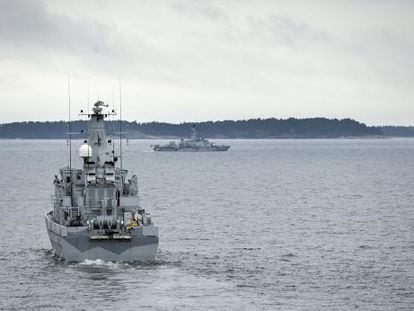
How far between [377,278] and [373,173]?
4558 inches

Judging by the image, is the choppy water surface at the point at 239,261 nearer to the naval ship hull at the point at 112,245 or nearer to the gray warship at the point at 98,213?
the naval ship hull at the point at 112,245

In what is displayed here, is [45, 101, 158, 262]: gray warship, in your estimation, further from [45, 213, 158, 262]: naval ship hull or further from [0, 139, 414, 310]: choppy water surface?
[0, 139, 414, 310]: choppy water surface

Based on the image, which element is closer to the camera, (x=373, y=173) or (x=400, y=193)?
(x=400, y=193)

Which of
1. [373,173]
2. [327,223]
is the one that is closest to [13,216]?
[327,223]

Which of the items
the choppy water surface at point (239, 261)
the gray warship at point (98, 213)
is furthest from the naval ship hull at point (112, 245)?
the choppy water surface at point (239, 261)

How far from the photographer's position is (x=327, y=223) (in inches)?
2965

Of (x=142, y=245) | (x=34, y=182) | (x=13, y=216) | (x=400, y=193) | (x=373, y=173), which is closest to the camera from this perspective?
(x=142, y=245)

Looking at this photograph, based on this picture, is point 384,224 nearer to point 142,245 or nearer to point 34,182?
point 142,245

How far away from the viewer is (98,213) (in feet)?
176

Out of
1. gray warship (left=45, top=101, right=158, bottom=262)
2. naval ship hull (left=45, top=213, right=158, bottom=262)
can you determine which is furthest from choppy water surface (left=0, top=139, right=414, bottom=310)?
gray warship (left=45, top=101, right=158, bottom=262)

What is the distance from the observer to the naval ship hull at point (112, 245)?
49844 millimetres

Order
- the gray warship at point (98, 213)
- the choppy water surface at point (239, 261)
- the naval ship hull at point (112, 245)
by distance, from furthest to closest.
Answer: the gray warship at point (98, 213), the naval ship hull at point (112, 245), the choppy water surface at point (239, 261)

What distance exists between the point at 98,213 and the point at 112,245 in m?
4.38

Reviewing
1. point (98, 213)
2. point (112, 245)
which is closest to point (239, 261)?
point (112, 245)
